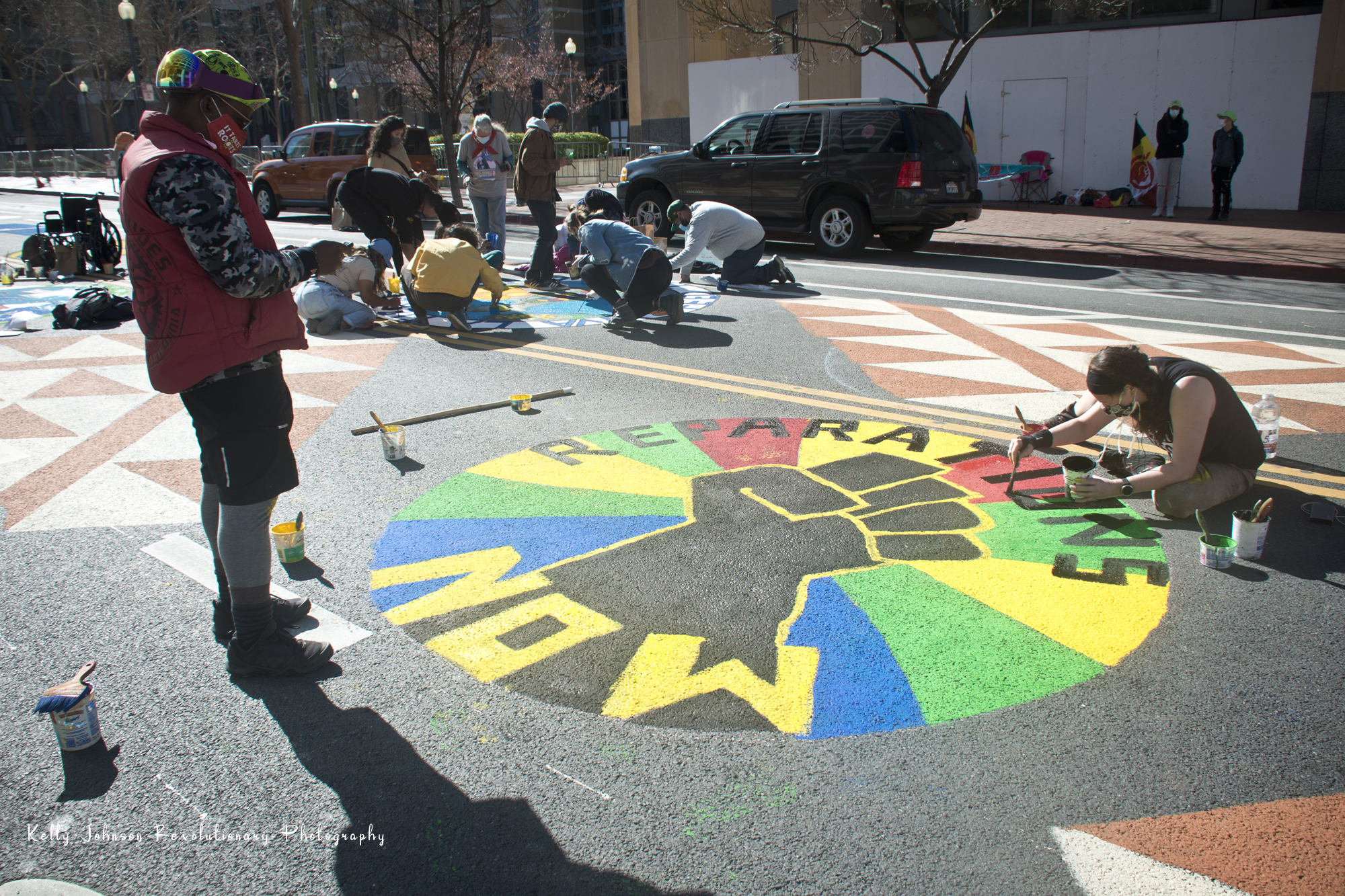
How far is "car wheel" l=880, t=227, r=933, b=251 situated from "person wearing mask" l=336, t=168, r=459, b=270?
6.74 metres

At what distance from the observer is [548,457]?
4996 millimetres

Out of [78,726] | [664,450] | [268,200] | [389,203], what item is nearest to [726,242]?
[389,203]

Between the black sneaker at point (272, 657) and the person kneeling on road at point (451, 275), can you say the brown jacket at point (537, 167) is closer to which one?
the person kneeling on road at point (451, 275)

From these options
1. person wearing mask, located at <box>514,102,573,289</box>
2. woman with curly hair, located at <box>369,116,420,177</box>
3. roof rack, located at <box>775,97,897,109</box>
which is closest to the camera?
woman with curly hair, located at <box>369,116,420,177</box>

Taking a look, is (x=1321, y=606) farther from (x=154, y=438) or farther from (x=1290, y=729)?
(x=154, y=438)

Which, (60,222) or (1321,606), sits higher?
(60,222)

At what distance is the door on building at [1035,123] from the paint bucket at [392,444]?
18262 millimetres

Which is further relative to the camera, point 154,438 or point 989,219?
point 989,219

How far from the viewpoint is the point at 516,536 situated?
401 cm

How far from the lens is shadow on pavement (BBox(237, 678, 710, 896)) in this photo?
84.1 inches

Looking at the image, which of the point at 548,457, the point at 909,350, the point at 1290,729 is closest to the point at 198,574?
the point at 548,457

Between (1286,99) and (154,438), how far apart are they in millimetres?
20007

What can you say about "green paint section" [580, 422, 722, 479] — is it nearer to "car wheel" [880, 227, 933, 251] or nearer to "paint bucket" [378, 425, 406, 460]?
"paint bucket" [378, 425, 406, 460]

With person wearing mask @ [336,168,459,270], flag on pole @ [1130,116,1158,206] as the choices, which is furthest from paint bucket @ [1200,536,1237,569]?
flag on pole @ [1130,116,1158,206]
